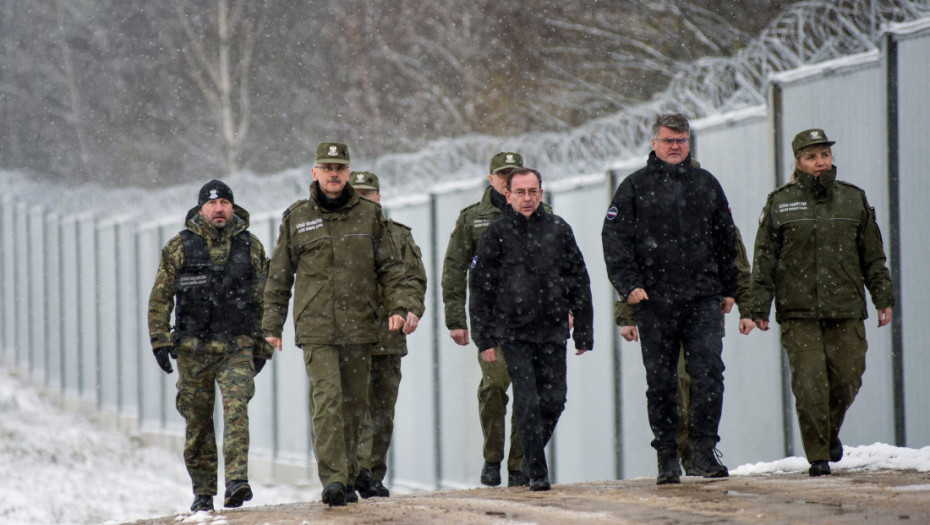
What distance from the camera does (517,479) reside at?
8.05 meters

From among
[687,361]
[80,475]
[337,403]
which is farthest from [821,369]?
[80,475]

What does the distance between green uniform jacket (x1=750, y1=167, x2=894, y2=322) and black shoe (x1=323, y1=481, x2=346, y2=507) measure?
234cm

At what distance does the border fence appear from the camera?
8.01m

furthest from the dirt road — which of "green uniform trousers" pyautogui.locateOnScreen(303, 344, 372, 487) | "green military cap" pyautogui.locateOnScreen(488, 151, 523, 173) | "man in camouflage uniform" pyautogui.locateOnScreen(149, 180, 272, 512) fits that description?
"green military cap" pyautogui.locateOnScreen(488, 151, 523, 173)

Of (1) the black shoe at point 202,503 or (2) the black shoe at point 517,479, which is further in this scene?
(2) the black shoe at point 517,479

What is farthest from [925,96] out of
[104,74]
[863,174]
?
[104,74]

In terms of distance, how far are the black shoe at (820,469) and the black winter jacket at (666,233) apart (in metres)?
1.05

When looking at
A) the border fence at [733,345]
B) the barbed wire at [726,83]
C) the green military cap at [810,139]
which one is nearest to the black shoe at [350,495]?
the green military cap at [810,139]

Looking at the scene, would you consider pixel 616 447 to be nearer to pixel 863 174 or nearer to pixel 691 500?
pixel 863 174

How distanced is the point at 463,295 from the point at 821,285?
7.07ft

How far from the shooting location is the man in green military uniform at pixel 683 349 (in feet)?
23.4

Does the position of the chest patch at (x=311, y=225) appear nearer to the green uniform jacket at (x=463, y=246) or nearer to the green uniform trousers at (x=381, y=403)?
the green uniform jacket at (x=463, y=246)

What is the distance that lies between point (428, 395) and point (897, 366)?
5.65 m

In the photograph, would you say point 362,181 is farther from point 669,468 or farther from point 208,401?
point 669,468
